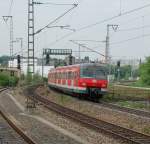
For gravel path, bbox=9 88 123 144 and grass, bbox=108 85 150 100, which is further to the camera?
grass, bbox=108 85 150 100

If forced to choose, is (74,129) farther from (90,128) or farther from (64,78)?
(64,78)

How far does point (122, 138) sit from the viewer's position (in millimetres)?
16188

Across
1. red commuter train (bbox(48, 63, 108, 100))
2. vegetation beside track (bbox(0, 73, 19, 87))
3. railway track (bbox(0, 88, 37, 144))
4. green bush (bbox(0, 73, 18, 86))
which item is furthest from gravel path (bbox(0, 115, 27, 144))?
vegetation beside track (bbox(0, 73, 19, 87))

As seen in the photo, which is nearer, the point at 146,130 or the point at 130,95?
the point at 146,130

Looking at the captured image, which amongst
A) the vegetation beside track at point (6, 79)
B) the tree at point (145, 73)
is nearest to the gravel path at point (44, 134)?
the vegetation beside track at point (6, 79)

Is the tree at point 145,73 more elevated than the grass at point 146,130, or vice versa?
the tree at point 145,73

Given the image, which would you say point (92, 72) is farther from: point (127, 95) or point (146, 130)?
point (146, 130)

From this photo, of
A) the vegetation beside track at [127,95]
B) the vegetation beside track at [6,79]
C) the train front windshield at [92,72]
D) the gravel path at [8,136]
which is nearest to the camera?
the gravel path at [8,136]

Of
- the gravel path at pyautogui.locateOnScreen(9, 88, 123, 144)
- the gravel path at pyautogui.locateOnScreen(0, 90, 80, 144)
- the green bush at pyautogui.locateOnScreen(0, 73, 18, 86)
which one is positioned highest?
the green bush at pyautogui.locateOnScreen(0, 73, 18, 86)

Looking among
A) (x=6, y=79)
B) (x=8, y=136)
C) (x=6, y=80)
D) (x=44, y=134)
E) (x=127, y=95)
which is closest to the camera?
(x=8, y=136)

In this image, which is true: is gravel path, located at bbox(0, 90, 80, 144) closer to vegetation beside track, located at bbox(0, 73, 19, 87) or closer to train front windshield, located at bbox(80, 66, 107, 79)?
train front windshield, located at bbox(80, 66, 107, 79)

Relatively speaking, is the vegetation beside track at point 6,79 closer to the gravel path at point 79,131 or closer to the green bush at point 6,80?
the green bush at point 6,80

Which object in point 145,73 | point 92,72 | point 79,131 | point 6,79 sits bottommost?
point 79,131

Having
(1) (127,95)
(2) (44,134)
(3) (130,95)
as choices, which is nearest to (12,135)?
(2) (44,134)
